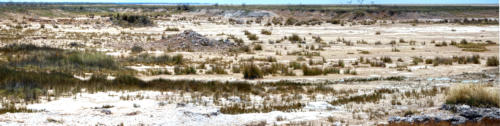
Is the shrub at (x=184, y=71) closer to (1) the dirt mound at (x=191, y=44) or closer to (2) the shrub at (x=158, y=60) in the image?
(2) the shrub at (x=158, y=60)

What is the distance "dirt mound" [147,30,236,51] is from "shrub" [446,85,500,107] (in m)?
20.0

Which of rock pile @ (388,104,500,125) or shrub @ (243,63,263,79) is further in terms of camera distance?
shrub @ (243,63,263,79)

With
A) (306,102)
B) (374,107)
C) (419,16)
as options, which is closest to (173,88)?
(306,102)

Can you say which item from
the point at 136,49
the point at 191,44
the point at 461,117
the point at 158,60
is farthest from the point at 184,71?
the point at 461,117

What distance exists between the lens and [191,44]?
102 ft

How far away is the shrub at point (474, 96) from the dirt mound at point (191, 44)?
2001 cm

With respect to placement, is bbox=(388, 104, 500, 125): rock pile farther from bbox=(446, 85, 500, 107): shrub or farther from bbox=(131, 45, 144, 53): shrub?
bbox=(131, 45, 144, 53): shrub

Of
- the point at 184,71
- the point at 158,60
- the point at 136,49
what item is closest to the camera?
the point at 184,71

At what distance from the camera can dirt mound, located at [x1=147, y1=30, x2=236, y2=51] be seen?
30.6 metres

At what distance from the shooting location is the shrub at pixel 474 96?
11.2 metres

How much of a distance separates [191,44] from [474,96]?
21.6 meters

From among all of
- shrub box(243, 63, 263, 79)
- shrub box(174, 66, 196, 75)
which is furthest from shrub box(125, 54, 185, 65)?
shrub box(243, 63, 263, 79)

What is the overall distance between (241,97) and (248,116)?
114 inches

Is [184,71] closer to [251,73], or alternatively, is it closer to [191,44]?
[251,73]
